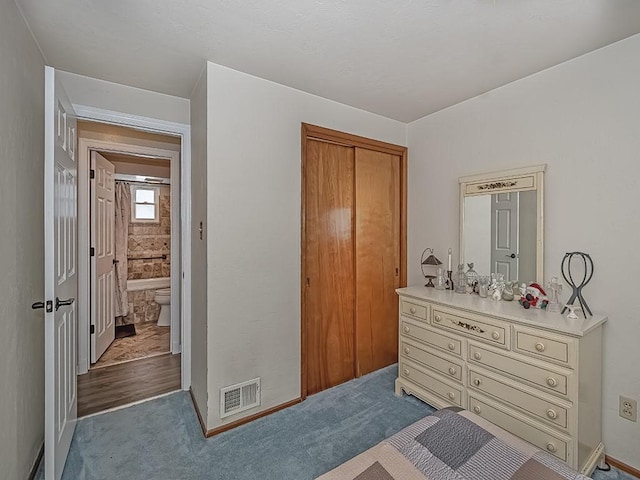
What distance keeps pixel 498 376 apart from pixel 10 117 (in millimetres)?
2951

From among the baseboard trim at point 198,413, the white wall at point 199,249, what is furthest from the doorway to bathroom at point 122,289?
the white wall at point 199,249

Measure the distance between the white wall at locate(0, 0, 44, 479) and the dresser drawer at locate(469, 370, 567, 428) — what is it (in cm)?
249

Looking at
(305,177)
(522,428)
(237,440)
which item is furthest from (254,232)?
(522,428)

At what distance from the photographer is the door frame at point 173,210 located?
7.97 ft

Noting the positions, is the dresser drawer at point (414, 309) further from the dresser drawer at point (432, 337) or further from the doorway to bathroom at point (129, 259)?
the doorway to bathroom at point (129, 259)

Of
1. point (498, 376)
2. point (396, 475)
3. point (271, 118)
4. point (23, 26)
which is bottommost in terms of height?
point (498, 376)

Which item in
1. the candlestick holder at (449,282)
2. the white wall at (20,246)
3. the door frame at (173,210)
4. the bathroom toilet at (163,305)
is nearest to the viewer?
the white wall at (20,246)

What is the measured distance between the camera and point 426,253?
3000 millimetres

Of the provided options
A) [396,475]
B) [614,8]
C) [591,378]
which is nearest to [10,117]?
[396,475]

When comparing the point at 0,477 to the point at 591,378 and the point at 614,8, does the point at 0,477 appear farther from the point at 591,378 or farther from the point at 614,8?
the point at 614,8

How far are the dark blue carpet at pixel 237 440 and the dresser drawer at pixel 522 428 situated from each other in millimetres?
337

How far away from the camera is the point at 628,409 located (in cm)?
177

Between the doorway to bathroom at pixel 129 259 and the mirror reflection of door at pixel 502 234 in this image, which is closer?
the mirror reflection of door at pixel 502 234

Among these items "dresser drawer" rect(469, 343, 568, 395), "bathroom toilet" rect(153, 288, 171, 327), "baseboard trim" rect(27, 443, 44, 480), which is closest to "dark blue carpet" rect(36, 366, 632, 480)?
"baseboard trim" rect(27, 443, 44, 480)
